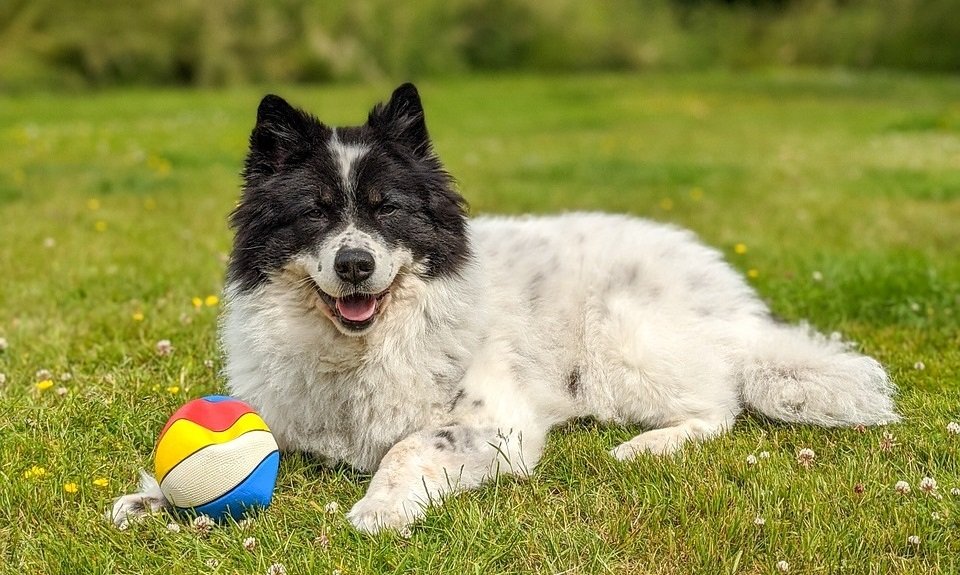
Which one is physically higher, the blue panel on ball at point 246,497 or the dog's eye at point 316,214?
the dog's eye at point 316,214

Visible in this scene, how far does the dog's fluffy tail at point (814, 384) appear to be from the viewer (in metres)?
3.82

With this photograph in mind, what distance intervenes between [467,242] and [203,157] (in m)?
8.69

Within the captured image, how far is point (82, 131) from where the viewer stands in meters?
14.0

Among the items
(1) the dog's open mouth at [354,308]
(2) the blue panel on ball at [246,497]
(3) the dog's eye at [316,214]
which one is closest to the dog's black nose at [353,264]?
(1) the dog's open mouth at [354,308]

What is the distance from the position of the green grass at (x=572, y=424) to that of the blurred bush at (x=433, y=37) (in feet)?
31.7

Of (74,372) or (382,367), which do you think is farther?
(74,372)

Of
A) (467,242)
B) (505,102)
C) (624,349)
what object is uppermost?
(467,242)

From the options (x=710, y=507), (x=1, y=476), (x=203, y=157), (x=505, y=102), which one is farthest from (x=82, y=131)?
(x=710, y=507)

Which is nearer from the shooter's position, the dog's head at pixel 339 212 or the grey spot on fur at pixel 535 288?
the dog's head at pixel 339 212

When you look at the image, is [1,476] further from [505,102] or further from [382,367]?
[505,102]

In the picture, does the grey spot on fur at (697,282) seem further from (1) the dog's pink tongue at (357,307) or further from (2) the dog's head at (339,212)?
(1) the dog's pink tongue at (357,307)

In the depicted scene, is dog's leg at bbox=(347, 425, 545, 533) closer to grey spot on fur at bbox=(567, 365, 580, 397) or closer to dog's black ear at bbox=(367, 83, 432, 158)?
grey spot on fur at bbox=(567, 365, 580, 397)

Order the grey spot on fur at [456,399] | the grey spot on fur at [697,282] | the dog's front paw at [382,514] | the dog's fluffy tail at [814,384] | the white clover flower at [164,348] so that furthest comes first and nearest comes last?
the white clover flower at [164,348], the grey spot on fur at [697,282], the dog's fluffy tail at [814,384], the grey spot on fur at [456,399], the dog's front paw at [382,514]

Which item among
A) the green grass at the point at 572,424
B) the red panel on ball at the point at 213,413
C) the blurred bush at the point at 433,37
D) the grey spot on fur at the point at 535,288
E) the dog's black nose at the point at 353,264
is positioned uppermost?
the dog's black nose at the point at 353,264
